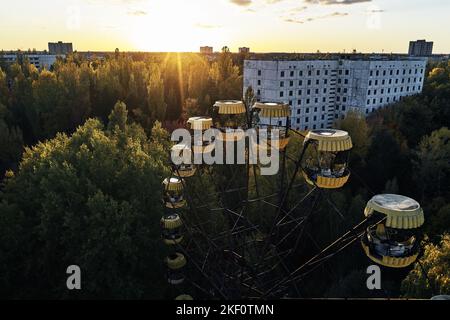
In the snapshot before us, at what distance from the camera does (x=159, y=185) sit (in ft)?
64.8

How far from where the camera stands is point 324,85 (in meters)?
49.7

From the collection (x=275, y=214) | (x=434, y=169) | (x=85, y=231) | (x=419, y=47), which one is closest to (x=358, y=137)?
A: (x=434, y=169)

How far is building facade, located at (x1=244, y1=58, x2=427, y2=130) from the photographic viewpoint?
4578 cm

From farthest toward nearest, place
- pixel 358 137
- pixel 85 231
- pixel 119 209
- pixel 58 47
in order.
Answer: pixel 58 47 → pixel 358 137 → pixel 119 209 → pixel 85 231

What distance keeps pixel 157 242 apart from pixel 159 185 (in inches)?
132

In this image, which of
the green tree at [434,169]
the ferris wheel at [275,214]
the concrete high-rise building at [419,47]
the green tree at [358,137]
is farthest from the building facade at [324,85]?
the concrete high-rise building at [419,47]

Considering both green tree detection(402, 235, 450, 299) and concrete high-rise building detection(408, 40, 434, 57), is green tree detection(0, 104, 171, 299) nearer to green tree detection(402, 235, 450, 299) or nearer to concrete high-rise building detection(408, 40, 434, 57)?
green tree detection(402, 235, 450, 299)

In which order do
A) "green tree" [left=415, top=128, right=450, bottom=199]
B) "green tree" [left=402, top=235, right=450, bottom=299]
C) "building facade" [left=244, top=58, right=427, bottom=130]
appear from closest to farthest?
"green tree" [left=402, top=235, right=450, bottom=299], "green tree" [left=415, top=128, right=450, bottom=199], "building facade" [left=244, top=58, right=427, bottom=130]

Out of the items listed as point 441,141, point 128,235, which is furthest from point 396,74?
point 128,235

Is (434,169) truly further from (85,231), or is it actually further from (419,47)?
(419,47)

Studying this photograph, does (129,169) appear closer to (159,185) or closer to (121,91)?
(159,185)

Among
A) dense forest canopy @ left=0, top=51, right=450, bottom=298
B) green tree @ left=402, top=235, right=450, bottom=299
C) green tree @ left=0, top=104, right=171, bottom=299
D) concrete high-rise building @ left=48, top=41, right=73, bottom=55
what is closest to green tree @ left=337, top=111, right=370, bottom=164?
dense forest canopy @ left=0, top=51, right=450, bottom=298

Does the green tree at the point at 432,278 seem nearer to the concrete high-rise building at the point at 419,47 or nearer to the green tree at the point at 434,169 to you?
the green tree at the point at 434,169

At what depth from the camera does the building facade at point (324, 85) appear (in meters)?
45.8
